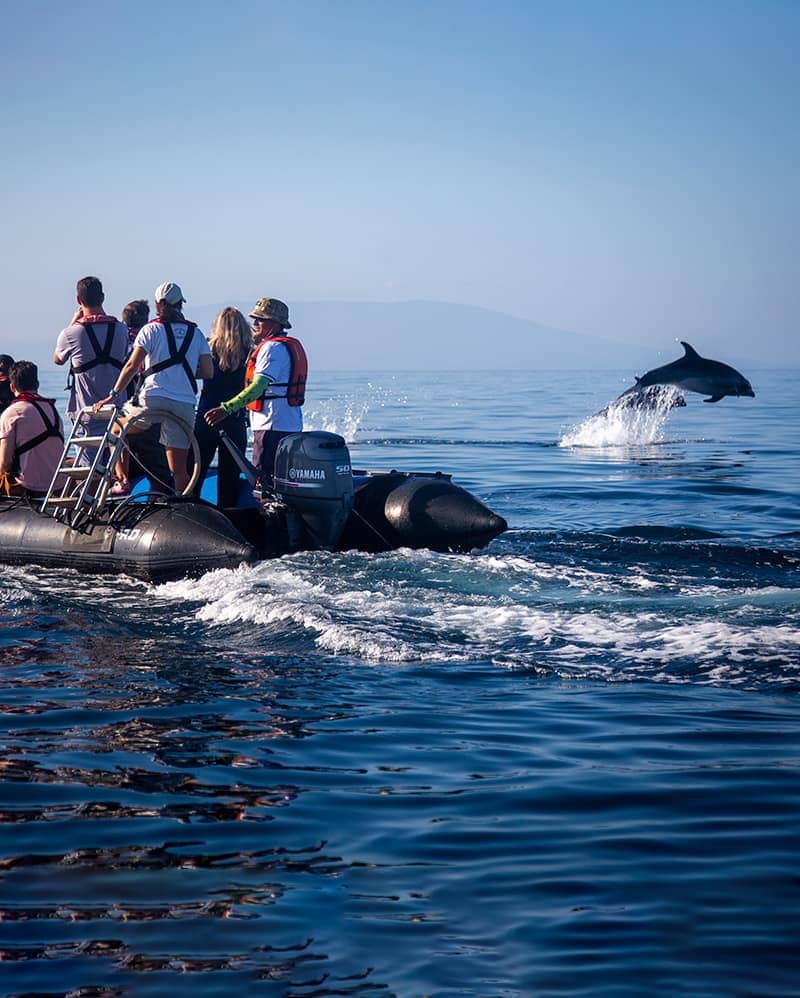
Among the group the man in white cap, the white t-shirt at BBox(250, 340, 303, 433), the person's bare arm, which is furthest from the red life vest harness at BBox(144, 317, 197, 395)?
the white t-shirt at BBox(250, 340, 303, 433)

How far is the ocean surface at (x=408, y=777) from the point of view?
12.8 ft

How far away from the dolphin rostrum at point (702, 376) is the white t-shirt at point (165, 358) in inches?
510

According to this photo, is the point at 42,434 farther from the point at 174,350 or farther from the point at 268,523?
the point at 268,523

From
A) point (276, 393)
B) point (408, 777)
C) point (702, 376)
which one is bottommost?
point (408, 777)

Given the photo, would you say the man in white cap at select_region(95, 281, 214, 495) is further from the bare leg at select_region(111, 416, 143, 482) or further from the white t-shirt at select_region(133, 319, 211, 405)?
the bare leg at select_region(111, 416, 143, 482)

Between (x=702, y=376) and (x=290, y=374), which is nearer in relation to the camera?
(x=290, y=374)

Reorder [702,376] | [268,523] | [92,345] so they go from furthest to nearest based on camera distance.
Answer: [702,376], [92,345], [268,523]

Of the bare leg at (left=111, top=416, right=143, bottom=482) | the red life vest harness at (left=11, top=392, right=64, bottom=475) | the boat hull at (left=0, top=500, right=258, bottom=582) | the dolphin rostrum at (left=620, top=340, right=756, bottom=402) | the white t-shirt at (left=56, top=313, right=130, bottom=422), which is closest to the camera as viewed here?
the boat hull at (left=0, top=500, right=258, bottom=582)

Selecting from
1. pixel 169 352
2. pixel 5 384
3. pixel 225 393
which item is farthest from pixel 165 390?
pixel 5 384

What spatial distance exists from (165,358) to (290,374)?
1086 mm

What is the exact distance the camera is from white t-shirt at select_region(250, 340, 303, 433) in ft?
35.0

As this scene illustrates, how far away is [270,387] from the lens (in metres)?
10.8

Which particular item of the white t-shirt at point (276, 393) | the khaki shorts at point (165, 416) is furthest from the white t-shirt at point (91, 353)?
the white t-shirt at point (276, 393)

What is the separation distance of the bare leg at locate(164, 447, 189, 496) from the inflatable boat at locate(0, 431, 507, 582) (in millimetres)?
226
